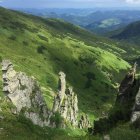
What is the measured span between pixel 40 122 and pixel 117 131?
4726cm

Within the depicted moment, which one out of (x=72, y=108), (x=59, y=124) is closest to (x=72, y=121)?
(x=72, y=108)

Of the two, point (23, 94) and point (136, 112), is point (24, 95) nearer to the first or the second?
point (23, 94)

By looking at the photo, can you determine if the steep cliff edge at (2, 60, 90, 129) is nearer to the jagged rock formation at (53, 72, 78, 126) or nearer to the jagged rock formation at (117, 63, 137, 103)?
the jagged rock formation at (117, 63, 137, 103)

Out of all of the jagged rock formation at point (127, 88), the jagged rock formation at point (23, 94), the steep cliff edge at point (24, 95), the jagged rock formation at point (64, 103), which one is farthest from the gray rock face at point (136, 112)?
the jagged rock formation at point (64, 103)

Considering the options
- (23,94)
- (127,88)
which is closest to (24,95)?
(23,94)

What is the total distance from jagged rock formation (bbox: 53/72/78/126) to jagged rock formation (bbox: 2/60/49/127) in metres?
49.3

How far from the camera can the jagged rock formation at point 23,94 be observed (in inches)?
4136

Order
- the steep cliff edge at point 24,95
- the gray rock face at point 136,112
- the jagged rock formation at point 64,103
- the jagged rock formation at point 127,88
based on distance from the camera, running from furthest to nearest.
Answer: the jagged rock formation at point 64,103 < the steep cliff edge at point 24,95 < the jagged rock formation at point 127,88 < the gray rock face at point 136,112

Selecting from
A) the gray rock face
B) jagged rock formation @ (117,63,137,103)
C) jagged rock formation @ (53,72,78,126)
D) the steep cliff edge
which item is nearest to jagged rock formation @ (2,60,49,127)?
the steep cliff edge

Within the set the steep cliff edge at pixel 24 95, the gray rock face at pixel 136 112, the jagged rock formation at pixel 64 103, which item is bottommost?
the jagged rock formation at pixel 64 103

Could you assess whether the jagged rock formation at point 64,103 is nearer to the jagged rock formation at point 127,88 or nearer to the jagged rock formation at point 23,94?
the jagged rock formation at point 23,94

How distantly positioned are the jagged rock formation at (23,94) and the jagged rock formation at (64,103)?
49325 millimetres

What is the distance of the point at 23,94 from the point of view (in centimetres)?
10875

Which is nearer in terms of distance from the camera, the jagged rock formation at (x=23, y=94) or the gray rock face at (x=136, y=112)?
the gray rock face at (x=136, y=112)
